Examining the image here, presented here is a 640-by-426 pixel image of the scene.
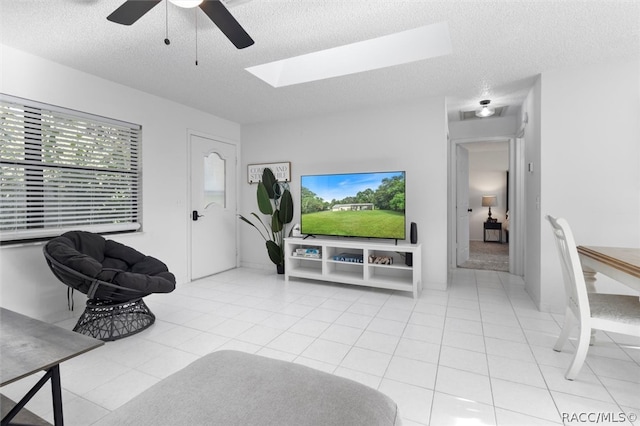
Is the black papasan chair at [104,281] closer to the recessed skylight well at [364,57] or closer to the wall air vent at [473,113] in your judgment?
the recessed skylight well at [364,57]

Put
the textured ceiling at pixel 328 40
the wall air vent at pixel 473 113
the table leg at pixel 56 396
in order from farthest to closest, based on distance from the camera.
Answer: the wall air vent at pixel 473 113
the textured ceiling at pixel 328 40
the table leg at pixel 56 396

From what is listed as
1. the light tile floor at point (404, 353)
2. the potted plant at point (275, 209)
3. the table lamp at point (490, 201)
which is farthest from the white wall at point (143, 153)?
the table lamp at point (490, 201)

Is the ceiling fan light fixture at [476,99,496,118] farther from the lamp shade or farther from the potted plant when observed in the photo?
the lamp shade

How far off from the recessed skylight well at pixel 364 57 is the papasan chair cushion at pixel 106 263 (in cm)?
217

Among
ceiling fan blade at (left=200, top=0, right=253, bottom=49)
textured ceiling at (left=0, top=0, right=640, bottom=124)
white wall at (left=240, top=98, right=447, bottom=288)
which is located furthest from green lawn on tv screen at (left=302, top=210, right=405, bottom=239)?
ceiling fan blade at (left=200, top=0, right=253, bottom=49)

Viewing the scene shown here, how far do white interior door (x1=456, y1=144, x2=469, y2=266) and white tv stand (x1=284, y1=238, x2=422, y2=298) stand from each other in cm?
168

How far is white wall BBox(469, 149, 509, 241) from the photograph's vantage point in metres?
7.85

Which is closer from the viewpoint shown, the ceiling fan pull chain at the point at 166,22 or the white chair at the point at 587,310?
the white chair at the point at 587,310

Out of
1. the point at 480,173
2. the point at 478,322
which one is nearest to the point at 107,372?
the point at 478,322

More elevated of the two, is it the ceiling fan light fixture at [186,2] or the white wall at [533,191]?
the ceiling fan light fixture at [186,2]

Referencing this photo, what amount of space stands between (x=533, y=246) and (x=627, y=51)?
6.41ft

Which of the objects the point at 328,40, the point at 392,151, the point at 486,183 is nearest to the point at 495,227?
the point at 486,183

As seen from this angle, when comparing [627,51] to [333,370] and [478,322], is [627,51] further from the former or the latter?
[333,370]

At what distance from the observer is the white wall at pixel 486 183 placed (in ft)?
25.8
